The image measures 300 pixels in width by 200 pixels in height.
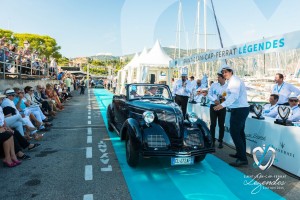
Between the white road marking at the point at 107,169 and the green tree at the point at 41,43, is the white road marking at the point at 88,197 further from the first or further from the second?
the green tree at the point at 41,43

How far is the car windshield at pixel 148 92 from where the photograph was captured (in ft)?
22.4

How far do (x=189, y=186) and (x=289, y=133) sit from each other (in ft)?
7.95

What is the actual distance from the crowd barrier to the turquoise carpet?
0.98 m

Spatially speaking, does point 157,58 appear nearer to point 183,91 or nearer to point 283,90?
point 183,91

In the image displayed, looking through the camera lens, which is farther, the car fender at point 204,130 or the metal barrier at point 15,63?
the metal barrier at point 15,63

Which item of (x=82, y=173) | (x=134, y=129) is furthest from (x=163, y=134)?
(x=82, y=173)

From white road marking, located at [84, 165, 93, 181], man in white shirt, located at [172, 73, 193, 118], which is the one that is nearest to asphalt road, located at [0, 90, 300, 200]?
white road marking, located at [84, 165, 93, 181]

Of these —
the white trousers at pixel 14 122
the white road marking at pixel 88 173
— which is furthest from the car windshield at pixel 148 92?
the white trousers at pixel 14 122

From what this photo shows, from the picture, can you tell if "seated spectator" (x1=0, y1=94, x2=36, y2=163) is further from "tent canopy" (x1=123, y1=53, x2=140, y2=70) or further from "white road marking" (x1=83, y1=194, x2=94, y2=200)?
"tent canopy" (x1=123, y1=53, x2=140, y2=70)

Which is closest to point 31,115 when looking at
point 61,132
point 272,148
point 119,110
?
point 61,132

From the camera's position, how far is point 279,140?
5480 millimetres

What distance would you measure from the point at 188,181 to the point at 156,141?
958 millimetres

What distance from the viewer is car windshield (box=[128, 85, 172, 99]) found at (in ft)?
22.4

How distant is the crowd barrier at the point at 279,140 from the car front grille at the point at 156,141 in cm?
255
